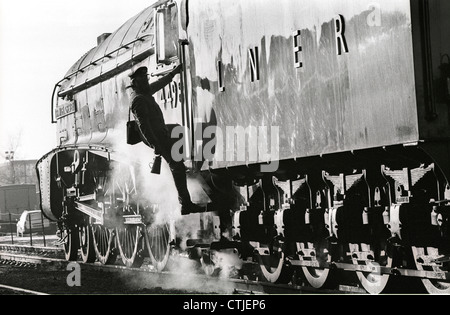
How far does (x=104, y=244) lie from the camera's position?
13734mm

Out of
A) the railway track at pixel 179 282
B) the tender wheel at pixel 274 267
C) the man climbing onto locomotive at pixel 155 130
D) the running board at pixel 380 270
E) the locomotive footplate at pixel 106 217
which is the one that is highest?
the man climbing onto locomotive at pixel 155 130

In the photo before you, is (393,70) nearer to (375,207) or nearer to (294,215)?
(375,207)

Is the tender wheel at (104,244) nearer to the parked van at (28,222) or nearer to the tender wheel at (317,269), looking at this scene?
the tender wheel at (317,269)

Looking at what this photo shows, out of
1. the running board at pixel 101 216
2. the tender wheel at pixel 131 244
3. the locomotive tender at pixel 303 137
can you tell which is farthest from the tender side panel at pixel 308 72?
the tender wheel at pixel 131 244

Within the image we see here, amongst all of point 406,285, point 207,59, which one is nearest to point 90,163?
point 207,59

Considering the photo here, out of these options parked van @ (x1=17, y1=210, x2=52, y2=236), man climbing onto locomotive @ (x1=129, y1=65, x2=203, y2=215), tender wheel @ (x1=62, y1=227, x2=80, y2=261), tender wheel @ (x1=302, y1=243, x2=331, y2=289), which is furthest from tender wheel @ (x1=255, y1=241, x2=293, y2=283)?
parked van @ (x1=17, y1=210, x2=52, y2=236)

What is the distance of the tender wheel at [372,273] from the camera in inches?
270

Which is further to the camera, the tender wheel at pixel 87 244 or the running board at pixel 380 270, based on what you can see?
the tender wheel at pixel 87 244

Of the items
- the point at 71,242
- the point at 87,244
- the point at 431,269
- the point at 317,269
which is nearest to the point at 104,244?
the point at 87,244

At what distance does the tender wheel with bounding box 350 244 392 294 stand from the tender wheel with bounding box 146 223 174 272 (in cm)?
398

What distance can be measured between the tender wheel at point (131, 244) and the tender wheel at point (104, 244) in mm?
413

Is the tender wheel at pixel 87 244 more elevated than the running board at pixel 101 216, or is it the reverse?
the running board at pixel 101 216

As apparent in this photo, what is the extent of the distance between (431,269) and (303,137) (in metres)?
1.57

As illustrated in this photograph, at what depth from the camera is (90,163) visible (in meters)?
13.4
